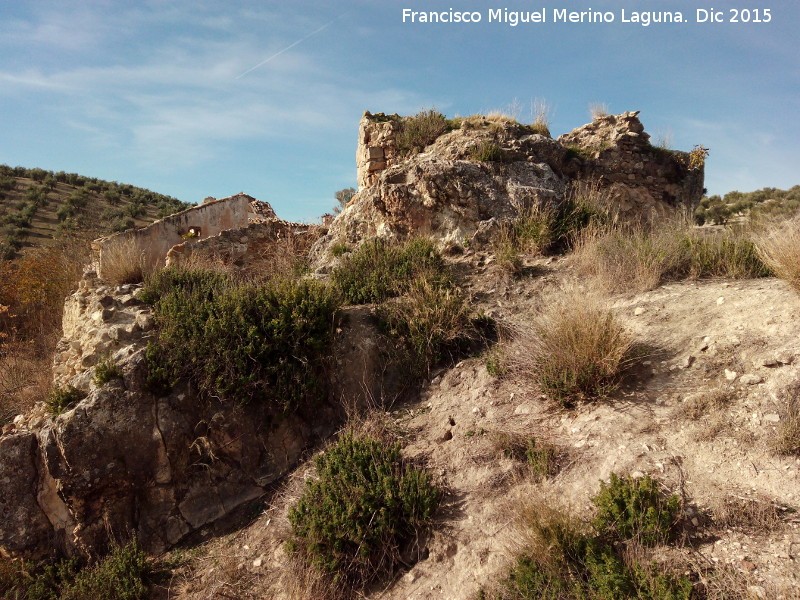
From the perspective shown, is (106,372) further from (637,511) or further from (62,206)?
(62,206)

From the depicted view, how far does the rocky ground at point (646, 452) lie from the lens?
3557 mm

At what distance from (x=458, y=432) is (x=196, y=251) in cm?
705

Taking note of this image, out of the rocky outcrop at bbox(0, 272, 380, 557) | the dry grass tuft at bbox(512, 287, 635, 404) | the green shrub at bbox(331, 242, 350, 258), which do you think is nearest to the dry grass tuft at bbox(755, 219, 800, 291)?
the dry grass tuft at bbox(512, 287, 635, 404)

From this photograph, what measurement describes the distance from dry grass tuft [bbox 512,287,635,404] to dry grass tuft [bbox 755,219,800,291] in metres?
1.93

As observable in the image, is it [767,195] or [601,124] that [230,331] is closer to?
[601,124]

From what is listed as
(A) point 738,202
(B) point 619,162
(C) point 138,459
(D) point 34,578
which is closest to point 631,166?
(B) point 619,162

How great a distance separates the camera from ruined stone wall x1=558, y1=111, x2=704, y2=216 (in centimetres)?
1055

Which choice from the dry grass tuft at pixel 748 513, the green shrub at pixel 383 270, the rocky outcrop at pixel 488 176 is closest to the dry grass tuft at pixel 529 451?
the dry grass tuft at pixel 748 513

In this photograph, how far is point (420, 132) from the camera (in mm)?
10609

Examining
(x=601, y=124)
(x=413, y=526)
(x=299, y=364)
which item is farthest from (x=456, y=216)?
(x=413, y=526)

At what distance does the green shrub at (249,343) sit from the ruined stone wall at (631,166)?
22.6ft

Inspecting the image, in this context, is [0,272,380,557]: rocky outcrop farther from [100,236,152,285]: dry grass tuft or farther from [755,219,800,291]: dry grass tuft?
[755,219,800,291]: dry grass tuft

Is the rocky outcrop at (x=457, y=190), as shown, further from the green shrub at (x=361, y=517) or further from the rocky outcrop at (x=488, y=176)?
the green shrub at (x=361, y=517)

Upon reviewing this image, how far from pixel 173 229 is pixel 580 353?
1024cm
